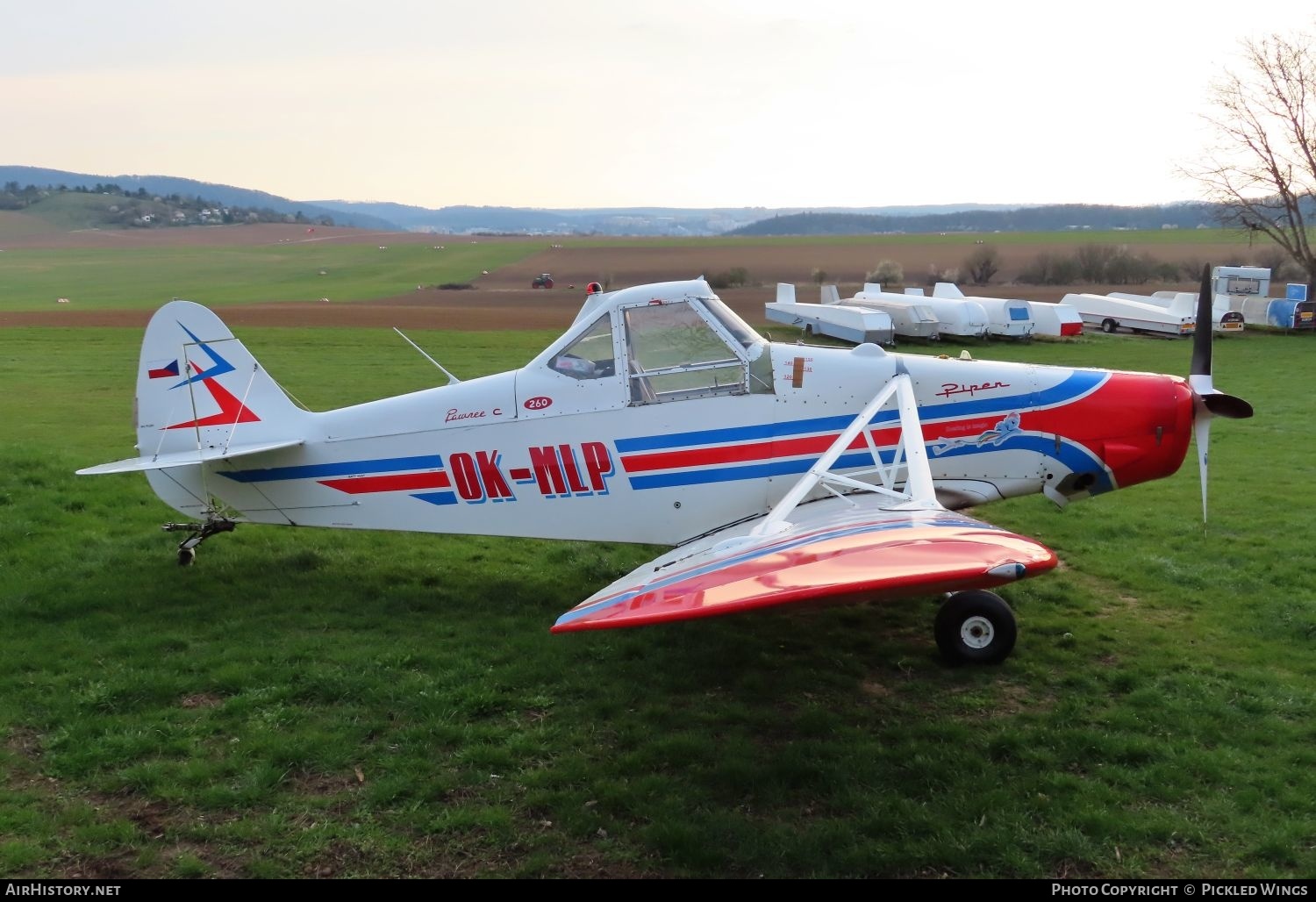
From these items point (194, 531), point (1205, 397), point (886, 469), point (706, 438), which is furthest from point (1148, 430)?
point (194, 531)

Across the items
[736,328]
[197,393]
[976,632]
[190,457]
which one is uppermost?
[736,328]

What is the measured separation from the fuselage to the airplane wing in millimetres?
841

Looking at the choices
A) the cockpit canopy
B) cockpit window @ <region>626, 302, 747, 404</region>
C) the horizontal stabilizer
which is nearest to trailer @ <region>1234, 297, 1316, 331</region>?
the cockpit canopy

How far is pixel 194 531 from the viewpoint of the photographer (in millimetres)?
7840

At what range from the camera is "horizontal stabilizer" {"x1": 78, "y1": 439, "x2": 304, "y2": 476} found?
6.99 metres

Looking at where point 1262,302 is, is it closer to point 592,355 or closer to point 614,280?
point 614,280

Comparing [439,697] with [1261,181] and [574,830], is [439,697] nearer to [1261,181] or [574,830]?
[574,830]

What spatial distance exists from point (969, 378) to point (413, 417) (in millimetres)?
4206

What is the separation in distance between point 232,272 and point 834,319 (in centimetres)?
5807

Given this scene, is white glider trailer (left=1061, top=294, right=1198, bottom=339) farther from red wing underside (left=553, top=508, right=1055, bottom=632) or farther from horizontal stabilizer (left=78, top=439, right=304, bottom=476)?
horizontal stabilizer (left=78, top=439, right=304, bottom=476)

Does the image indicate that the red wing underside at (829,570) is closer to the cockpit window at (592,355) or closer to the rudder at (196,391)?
the cockpit window at (592,355)

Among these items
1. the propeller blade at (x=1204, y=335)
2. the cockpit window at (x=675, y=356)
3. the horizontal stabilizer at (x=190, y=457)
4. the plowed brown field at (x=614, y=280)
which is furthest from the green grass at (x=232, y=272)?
the propeller blade at (x=1204, y=335)

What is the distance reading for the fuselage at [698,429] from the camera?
6.47 metres

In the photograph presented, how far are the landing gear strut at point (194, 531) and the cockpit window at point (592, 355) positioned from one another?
3.23m
